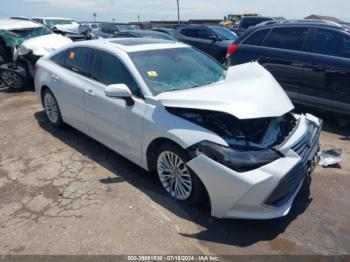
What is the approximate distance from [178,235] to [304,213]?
4.36ft

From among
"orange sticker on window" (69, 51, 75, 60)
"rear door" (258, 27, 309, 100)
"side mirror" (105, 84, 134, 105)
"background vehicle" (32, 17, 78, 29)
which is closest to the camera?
"side mirror" (105, 84, 134, 105)

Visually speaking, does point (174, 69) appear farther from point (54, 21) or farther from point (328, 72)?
point (54, 21)

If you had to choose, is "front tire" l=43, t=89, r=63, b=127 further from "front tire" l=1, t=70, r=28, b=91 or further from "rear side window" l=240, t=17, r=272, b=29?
"rear side window" l=240, t=17, r=272, b=29

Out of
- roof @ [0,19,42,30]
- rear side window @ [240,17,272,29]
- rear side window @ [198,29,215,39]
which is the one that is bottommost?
rear side window @ [198,29,215,39]

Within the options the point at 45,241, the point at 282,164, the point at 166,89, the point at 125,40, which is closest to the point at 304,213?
the point at 282,164

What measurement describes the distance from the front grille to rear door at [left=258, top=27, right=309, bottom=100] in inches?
105

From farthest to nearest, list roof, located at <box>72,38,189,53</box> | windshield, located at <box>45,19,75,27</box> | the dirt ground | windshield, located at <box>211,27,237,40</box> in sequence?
windshield, located at <box>45,19,75,27</box>, windshield, located at <box>211,27,237,40</box>, roof, located at <box>72,38,189,53</box>, the dirt ground

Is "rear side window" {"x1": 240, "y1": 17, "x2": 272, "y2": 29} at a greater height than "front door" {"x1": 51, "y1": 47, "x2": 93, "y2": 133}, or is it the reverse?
"rear side window" {"x1": 240, "y1": 17, "x2": 272, "y2": 29}

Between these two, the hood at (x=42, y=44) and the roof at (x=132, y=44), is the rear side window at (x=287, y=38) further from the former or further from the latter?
the hood at (x=42, y=44)

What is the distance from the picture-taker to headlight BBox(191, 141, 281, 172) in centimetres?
285

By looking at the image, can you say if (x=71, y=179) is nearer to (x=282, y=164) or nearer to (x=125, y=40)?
(x=125, y=40)

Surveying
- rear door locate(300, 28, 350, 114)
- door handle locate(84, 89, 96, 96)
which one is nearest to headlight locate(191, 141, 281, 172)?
door handle locate(84, 89, 96, 96)

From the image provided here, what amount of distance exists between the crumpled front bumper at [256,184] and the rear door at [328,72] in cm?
283

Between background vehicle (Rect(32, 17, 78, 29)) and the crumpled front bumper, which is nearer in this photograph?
the crumpled front bumper
